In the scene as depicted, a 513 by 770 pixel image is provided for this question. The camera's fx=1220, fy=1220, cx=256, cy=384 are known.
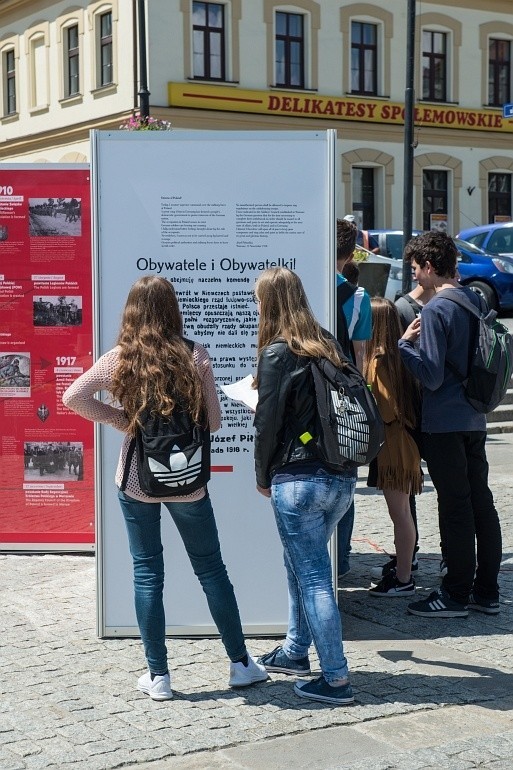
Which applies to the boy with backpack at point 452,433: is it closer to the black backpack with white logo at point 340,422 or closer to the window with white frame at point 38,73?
the black backpack with white logo at point 340,422

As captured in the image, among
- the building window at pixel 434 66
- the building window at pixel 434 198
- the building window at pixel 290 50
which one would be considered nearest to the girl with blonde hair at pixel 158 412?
the building window at pixel 290 50

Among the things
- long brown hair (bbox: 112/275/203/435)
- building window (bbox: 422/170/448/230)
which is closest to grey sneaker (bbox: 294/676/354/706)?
long brown hair (bbox: 112/275/203/435)

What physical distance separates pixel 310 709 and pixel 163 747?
0.66 m

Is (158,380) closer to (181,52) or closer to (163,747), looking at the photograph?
(163,747)

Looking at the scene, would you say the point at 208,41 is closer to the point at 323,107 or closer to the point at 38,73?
the point at 323,107

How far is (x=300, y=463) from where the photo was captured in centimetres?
452

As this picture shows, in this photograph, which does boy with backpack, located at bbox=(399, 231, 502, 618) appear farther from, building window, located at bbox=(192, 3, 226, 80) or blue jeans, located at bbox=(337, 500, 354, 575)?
building window, located at bbox=(192, 3, 226, 80)

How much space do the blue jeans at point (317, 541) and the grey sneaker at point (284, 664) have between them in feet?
1.16

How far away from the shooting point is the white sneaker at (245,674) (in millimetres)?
4895

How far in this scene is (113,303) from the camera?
5.45m

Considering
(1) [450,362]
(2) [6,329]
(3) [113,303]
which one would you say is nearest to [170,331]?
(3) [113,303]

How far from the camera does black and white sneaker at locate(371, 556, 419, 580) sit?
21.4 ft

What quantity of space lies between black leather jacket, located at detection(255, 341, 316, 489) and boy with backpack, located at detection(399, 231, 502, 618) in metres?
Result: 1.43

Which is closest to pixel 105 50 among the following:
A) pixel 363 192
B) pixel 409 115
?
pixel 363 192
